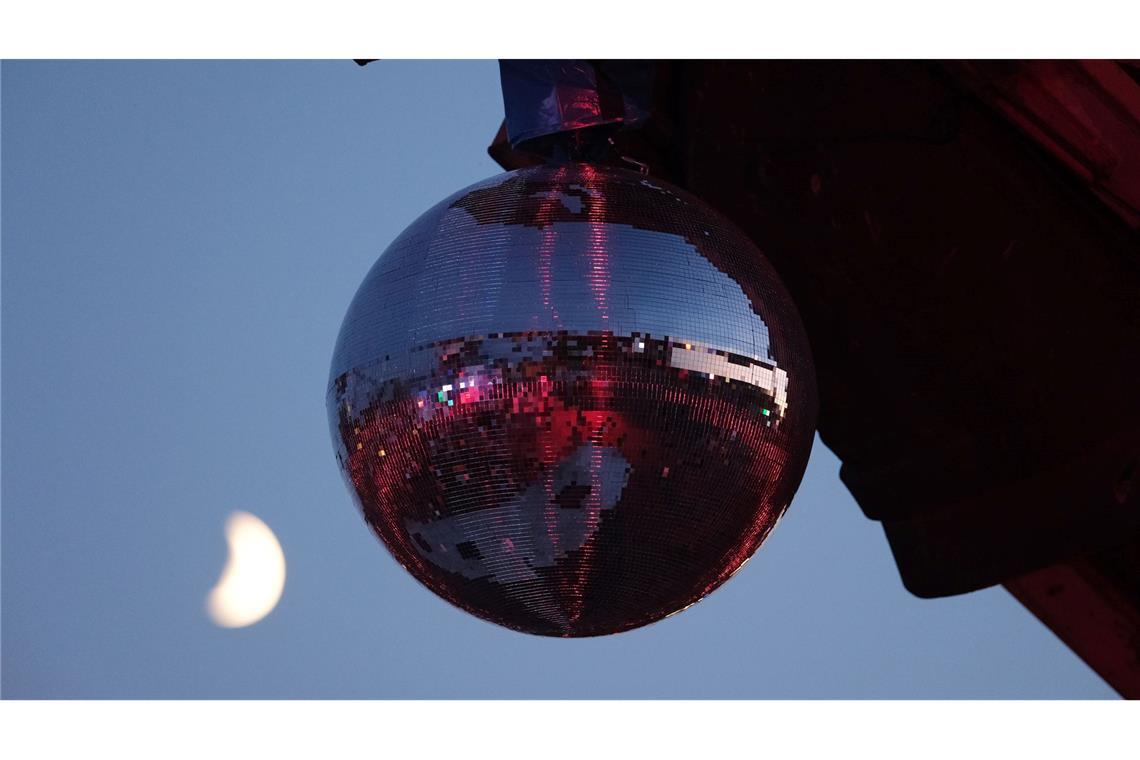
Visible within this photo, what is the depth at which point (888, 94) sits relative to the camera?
233cm

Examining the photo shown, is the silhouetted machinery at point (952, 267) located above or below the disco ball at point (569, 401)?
above

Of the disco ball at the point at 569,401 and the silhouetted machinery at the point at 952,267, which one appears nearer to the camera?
the disco ball at the point at 569,401

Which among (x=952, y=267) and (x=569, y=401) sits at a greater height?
(x=952, y=267)

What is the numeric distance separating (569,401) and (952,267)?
1069 millimetres

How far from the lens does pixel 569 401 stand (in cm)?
154

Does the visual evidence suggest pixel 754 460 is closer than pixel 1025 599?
Yes

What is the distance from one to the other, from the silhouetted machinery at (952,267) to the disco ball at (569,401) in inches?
27.3

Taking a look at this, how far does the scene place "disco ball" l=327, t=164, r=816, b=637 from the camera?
1540 mm

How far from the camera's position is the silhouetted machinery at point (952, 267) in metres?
2.32

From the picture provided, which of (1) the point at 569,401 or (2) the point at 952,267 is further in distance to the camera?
(2) the point at 952,267

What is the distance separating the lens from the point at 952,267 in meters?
2.43

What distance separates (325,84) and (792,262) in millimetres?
5984

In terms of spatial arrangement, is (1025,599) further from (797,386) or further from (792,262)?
(797,386)
